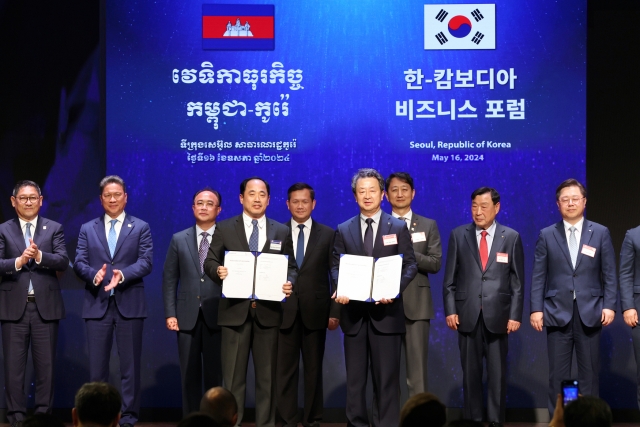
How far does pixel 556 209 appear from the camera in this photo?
22.4 feet

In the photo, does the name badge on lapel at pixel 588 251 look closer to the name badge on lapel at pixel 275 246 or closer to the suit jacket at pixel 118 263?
the name badge on lapel at pixel 275 246

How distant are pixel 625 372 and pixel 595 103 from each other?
7.52 ft

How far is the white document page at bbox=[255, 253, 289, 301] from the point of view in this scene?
5242 mm

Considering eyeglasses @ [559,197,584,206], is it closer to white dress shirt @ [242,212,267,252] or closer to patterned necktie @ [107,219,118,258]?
white dress shirt @ [242,212,267,252]

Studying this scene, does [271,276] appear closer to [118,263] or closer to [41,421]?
[118,263]

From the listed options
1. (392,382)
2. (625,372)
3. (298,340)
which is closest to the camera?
(392,382)

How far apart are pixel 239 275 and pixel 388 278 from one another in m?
0.97

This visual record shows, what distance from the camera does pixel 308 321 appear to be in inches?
229

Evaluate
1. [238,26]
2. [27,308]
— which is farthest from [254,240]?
[238,26]

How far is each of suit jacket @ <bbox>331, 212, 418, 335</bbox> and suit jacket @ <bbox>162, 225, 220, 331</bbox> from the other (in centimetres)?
108

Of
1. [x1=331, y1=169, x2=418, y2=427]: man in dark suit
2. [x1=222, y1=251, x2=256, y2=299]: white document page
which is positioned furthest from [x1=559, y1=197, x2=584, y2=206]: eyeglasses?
[x1=222, y1=251, x2=256, y2=299]: white document page

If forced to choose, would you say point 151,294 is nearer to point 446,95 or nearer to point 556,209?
point 446,95

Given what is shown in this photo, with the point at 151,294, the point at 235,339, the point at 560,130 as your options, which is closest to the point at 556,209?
the point at 560,130

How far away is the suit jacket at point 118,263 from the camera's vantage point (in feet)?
19.4
